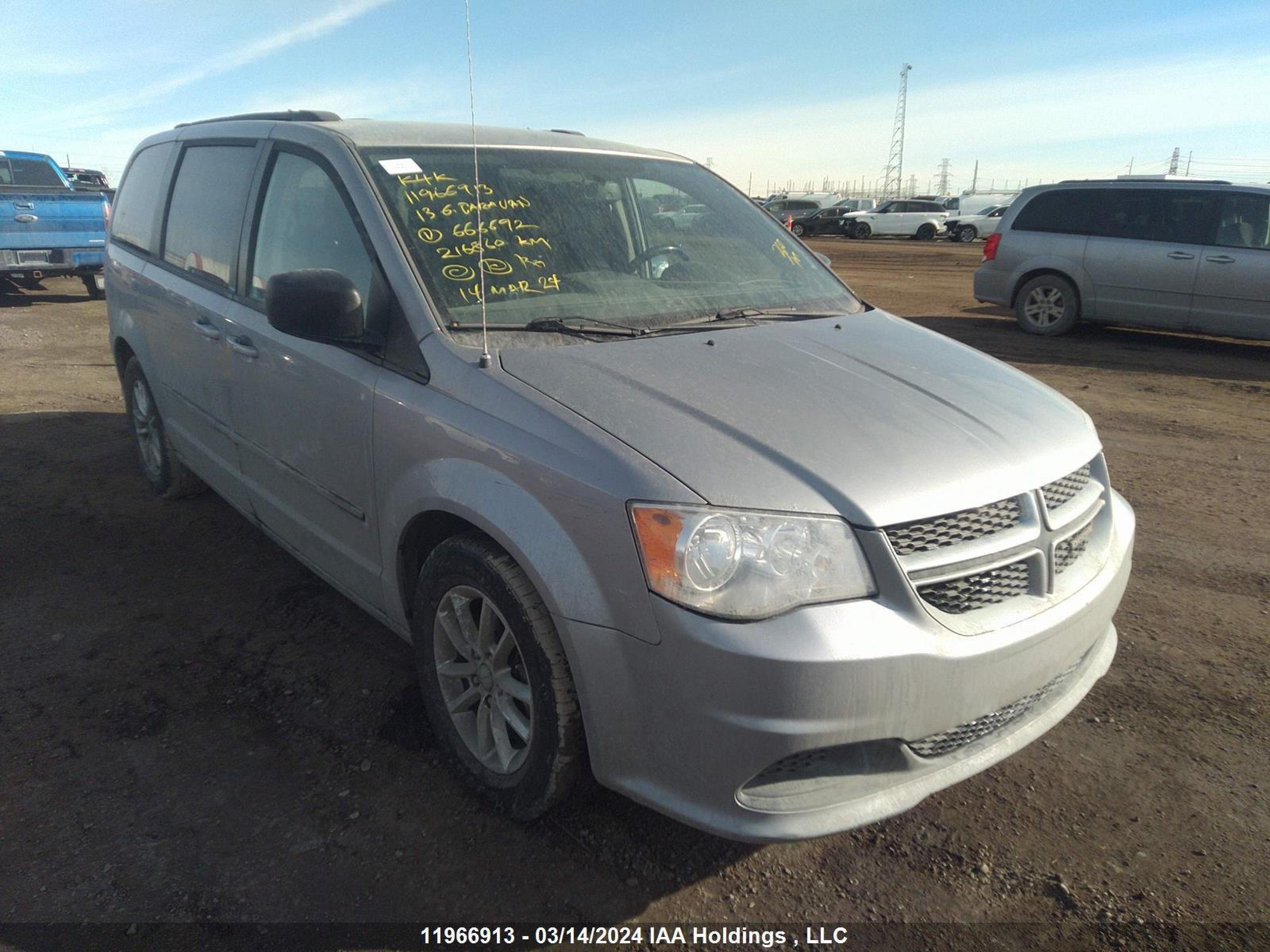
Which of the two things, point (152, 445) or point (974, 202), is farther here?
point (974, 202)

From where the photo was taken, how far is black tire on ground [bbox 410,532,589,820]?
2.27m

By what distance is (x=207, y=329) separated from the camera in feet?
12.4

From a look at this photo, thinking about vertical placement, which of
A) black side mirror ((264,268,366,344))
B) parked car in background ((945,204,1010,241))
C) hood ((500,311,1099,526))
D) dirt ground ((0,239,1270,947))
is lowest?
dirt ground ((0,239,1270,947))

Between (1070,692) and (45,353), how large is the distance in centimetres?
1014

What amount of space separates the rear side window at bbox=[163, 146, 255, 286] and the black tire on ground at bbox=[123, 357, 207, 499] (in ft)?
3.20

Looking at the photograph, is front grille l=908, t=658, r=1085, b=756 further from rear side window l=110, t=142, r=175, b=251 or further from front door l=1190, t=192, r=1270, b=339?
front door l=1190, t=192, r=1270, b=339

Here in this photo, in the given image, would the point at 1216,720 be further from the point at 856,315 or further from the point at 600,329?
the point at 600,329

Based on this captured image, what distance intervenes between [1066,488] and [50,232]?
43.9 feet

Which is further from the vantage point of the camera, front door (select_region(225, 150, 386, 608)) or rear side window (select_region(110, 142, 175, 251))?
rear side window (select_region(110, 142, 175, 251))

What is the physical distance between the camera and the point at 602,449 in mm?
2150

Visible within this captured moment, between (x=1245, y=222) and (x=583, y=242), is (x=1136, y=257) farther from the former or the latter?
(x=583, y=242)

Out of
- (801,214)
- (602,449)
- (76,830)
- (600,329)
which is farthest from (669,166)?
(801,214)

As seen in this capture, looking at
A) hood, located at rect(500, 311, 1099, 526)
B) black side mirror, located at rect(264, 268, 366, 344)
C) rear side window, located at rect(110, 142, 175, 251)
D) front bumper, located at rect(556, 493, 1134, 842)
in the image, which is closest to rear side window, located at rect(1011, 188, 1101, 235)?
hood, located at rect(500, 311, 1099, 526)

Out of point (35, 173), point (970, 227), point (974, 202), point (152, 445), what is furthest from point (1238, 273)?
point (974, 202)
